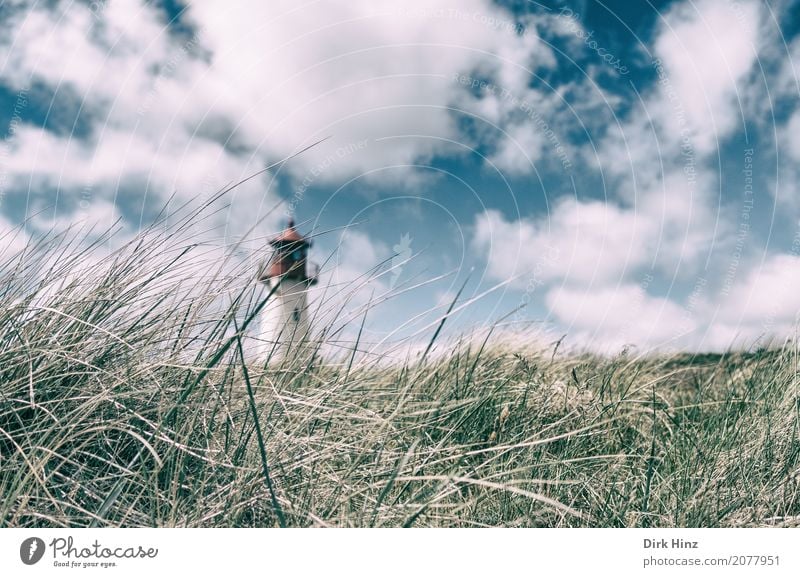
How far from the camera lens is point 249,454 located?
5.45 ft

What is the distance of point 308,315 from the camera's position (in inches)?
91.2

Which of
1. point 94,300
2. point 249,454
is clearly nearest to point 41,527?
point 249,454

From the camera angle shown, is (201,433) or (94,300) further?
(94,300)

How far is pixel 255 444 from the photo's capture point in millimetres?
1678

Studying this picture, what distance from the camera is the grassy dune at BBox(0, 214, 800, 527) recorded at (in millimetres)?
1503

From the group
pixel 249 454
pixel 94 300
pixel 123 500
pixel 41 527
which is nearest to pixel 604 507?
pixel 249 454

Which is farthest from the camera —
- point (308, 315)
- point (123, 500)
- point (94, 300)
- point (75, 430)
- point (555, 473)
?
point (308, 315)

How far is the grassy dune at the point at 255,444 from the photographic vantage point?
4.93 ft
